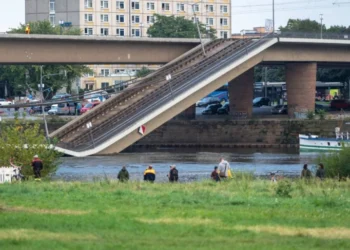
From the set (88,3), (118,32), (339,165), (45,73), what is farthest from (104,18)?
(339,165)

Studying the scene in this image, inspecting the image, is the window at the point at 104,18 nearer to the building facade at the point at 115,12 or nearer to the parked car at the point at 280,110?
the building facade at the point at 115,12

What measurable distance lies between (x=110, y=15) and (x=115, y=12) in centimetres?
88

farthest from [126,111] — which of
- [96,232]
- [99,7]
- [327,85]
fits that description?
[99,7]

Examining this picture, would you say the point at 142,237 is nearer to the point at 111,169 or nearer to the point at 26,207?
→ the point at 26,207

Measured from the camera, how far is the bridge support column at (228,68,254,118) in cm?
9012

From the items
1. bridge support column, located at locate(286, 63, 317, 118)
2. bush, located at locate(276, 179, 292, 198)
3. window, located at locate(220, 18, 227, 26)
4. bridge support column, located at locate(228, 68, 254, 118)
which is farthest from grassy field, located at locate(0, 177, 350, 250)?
window, located at locate(220, 18, 227, 26)

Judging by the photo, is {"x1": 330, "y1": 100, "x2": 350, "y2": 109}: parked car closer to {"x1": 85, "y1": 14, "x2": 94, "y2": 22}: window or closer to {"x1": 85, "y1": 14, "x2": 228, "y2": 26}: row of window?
{"x1": 85, "y1": 14, "x2": 228, "y2": 26}: row of window

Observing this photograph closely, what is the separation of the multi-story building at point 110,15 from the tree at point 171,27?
99.3 inches

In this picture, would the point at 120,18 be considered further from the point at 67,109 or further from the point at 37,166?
the point at 37,166

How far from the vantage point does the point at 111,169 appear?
56.5m

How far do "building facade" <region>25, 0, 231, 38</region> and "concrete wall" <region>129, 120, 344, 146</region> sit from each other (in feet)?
179

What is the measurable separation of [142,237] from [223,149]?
64.9 meters

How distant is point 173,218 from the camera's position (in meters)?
21.0

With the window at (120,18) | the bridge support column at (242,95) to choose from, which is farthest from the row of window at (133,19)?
the bridge support column at (242,95)
